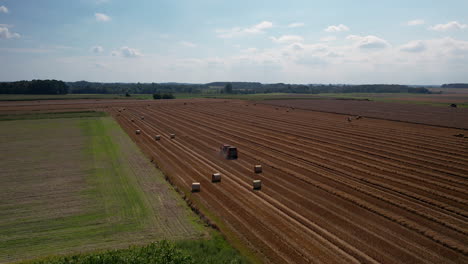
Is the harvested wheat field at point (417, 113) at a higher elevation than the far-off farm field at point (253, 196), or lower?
higher

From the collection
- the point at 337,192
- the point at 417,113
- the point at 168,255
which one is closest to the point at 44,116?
the point at 337,192

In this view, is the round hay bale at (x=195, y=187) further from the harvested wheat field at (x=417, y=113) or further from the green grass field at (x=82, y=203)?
the harvested wheat field at (x=417, y=113)

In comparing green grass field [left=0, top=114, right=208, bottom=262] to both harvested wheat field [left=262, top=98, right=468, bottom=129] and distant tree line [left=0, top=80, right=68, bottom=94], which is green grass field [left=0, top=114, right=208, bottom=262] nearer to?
harvested wheat field [left=262, top=98, right=468, bottom=129]

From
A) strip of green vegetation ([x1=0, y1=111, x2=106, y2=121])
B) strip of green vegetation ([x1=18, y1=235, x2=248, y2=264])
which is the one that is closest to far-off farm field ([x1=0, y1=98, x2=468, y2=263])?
strip of green vegetation ([x1=18, y1=235, x2=248, y2=264])

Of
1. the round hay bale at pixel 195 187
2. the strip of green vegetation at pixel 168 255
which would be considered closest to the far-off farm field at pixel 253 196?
the round hay bale at pixel 195 187

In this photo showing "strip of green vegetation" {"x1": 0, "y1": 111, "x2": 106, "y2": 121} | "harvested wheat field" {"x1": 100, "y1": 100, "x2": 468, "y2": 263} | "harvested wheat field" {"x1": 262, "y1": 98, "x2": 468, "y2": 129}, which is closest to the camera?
"harvested wheat field" {"x1": 100, "y1": 100, "x2": 468, "y2": 263}
